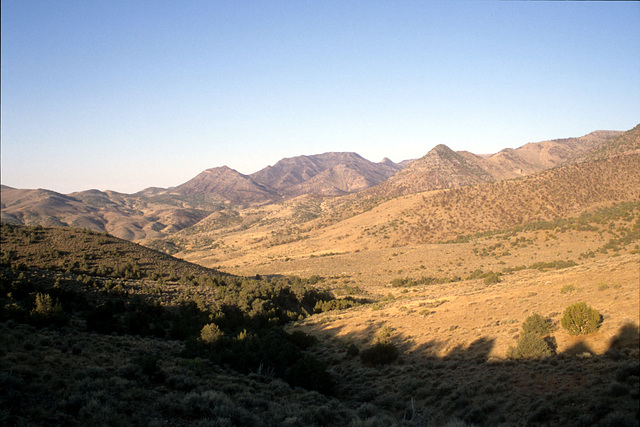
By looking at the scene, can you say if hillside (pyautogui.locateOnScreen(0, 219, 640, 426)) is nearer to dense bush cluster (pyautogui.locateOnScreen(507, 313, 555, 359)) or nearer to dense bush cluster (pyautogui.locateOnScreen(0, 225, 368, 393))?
dense bush cluster (pyautogui.locateOnScreen(0, 225, 368, 393))

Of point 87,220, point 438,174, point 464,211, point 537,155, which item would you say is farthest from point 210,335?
point 537,155

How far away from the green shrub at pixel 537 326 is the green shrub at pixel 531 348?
1.18ft

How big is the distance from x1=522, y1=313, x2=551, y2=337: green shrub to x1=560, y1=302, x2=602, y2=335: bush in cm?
66

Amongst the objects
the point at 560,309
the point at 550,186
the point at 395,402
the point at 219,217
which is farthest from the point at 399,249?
the point at 219,217

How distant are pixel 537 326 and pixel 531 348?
162 centimetres

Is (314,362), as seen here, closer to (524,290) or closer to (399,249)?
(524,290)

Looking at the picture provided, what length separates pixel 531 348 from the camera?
463 inches

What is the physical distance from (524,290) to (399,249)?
41854 mm

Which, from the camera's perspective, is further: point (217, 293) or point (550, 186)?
point (550, 186)

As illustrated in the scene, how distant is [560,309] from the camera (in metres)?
14.5

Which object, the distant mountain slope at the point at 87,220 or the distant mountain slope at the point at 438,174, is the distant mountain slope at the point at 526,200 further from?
the distant mountain slope at the point at 87,220

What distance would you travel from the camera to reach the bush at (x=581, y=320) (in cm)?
1162

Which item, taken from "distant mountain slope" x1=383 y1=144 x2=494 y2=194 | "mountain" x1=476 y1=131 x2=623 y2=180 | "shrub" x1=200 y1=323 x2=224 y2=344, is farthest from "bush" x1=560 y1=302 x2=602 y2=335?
"mountain" x1=476 y1=131 x2=623 y2=180

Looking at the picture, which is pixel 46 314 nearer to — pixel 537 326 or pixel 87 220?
pixel 537 326
